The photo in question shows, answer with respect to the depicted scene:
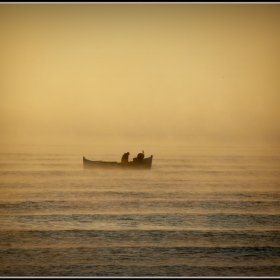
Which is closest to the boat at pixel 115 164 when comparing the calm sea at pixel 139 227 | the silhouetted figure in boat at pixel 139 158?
the silhouetted figure in boat at pixel 139 158

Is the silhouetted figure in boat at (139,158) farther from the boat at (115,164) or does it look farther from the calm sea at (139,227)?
the calm sea at (139,227)

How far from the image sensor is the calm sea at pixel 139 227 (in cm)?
1228

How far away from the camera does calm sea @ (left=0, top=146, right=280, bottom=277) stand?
12.3 meters

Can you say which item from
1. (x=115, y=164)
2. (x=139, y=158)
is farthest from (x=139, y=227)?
(x=139, y=158)

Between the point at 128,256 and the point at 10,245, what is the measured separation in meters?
5.03

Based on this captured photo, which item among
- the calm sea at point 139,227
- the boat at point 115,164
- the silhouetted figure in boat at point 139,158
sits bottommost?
the calm sea at point 139,227

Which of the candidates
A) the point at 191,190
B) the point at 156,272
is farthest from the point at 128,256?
the point at 191,190

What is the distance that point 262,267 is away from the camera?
12.3 metres

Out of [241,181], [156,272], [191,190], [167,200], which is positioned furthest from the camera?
[241,181]

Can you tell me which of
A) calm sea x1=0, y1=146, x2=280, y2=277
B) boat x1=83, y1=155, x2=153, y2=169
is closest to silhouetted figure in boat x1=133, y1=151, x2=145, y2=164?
boat x1=83, y1=155, x2=153, y2=169

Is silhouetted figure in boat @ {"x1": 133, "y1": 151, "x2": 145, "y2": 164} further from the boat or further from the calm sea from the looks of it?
the calm sea

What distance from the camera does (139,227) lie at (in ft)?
Answer: 59.1

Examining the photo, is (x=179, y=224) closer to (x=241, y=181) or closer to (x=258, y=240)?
(x=258, y=240)

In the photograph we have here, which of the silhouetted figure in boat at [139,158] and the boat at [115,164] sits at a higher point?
the silhouetted figure in boat at [139,158]
